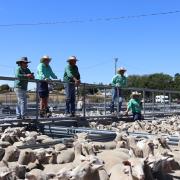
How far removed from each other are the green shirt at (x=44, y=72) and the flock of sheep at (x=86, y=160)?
3073 mm

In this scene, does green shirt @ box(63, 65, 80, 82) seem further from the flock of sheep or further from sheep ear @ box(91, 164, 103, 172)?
sheep ear @ box(91, 164, 103, 172)

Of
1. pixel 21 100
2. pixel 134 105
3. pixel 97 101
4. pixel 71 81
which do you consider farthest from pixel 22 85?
pixel 97 101

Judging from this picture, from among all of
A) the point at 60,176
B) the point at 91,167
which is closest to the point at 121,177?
the point at 91,167

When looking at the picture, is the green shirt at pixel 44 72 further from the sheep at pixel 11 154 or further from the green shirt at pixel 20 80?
the sheep at pixel 11 154

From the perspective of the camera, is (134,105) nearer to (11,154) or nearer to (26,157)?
(11,154)

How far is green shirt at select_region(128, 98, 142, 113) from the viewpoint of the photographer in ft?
58.1

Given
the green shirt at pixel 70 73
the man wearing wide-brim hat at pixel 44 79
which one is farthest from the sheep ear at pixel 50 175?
the green shirt at pixel 70 73

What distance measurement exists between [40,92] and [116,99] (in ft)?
14.6

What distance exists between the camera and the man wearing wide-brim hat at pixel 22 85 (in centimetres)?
1292

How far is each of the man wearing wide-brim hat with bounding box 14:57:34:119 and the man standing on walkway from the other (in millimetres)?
1748

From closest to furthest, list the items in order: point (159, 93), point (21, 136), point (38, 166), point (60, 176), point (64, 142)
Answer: point (60, 176) < point (38, 166) < point (64, 142) < point (21, 136) < point (159, 93)

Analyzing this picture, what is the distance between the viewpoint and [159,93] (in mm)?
22594

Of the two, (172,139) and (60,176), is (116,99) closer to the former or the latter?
(172,139)

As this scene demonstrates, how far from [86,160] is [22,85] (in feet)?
19.4
